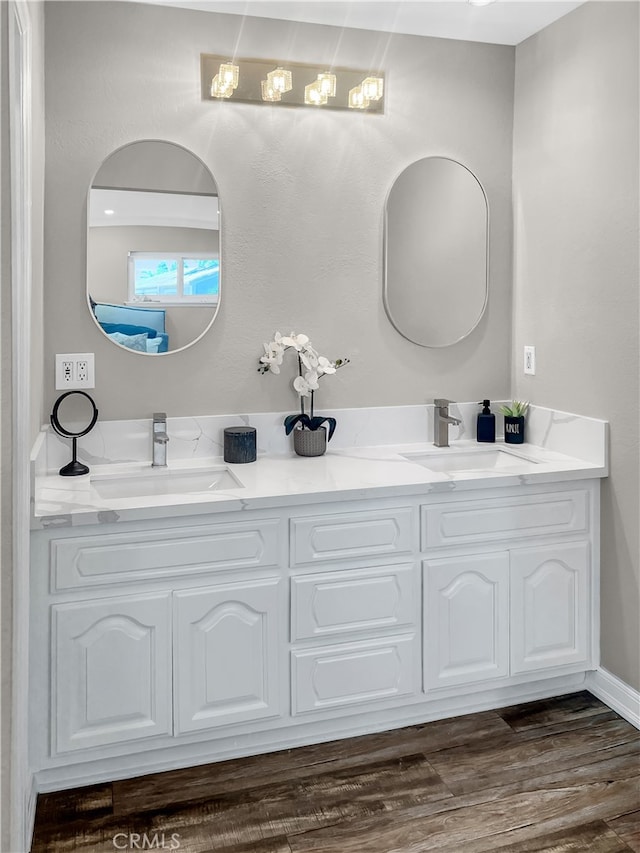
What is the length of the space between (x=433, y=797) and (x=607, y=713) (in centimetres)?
78

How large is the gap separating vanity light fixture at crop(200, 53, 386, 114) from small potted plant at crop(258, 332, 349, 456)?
836mm

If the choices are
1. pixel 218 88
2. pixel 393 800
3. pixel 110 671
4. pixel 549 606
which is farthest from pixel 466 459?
pixel 218 88

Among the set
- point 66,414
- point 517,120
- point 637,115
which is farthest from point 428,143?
point 66,414

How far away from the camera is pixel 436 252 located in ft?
9.52

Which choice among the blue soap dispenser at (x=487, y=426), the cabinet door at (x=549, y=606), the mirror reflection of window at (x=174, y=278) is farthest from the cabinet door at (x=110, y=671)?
the blue soap dispenser at (x=487, y=426)

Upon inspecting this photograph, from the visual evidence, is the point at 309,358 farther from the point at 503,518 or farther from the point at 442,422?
the point at 503,518

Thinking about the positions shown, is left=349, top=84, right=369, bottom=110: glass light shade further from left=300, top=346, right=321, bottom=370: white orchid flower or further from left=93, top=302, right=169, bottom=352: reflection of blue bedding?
left=93, top=302, right=169, bottom=352: reflection of blue bedding

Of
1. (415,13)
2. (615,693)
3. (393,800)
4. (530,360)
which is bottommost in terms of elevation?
(393,800)

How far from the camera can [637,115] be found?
7.65 ft

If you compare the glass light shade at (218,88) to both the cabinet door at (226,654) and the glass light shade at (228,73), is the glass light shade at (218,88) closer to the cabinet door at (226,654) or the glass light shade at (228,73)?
the glass light shade at (228,73)

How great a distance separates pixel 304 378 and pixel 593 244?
3.55 feet

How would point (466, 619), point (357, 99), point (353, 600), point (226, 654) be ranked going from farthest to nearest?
point (357, 99)
point (466, 619)
point (353, 600)
point (226, 654)

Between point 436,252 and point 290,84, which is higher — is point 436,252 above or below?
below

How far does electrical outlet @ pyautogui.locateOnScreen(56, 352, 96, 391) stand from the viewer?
251cm
